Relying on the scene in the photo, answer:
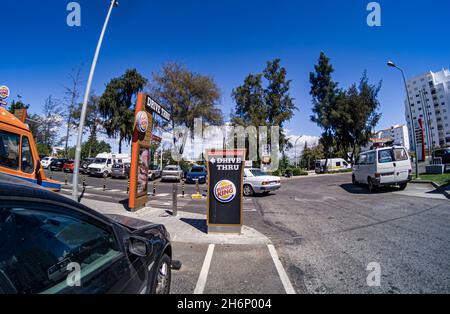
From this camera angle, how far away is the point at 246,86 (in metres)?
35.4

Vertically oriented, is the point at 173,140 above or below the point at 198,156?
above

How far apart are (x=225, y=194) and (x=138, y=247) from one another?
3665mm

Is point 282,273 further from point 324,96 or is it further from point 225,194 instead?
point 324,96

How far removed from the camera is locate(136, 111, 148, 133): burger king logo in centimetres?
814

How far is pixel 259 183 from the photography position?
1182 centimetres

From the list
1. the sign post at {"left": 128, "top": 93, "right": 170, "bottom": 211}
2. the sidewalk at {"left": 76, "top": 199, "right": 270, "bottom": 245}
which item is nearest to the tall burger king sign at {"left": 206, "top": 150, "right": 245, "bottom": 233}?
the sidewalk at {"left": 76, "top": 199, "right": 270, "bottom": 245}

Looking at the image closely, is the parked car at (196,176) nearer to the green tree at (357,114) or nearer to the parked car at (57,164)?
the parked car at (57,164)

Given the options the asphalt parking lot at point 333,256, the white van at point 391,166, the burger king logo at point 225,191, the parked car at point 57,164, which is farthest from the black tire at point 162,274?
the parked car at point 57,164

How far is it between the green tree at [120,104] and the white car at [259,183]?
28.5 m

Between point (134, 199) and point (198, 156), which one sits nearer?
point (134, 199)

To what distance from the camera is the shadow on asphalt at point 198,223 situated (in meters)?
6.04

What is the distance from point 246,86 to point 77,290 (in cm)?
3678
